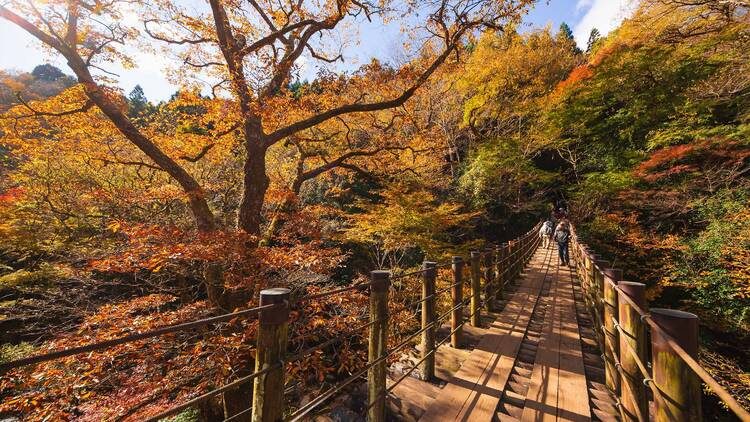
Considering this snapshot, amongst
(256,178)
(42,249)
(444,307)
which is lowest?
(444,307)

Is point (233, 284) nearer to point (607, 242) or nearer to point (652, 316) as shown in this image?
point (652, 316)

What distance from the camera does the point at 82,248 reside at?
32.0 ft

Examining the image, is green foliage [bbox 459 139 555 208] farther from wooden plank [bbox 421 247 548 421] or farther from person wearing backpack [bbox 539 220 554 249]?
wooden plank [bbox 421 247 548 421]

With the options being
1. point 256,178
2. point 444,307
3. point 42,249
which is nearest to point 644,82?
point 444,307

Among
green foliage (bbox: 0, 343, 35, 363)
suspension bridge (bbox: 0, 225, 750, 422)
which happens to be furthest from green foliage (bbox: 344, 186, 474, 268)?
green foliage (bbox: 0, 343, 35, 363)

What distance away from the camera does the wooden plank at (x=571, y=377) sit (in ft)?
8.96

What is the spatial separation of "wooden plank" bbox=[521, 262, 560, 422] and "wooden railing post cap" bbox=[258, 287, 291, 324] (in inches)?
97.1

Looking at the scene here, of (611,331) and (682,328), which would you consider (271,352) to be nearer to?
(682,328)

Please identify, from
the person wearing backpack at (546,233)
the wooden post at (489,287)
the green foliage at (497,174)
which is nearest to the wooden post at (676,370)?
the wooden post at (489,287)

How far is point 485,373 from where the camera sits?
11.0 ft

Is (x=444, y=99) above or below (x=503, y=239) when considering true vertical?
above

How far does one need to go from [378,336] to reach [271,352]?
1197mm

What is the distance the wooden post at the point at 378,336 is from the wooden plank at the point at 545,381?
1.36 m

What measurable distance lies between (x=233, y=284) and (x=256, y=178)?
2747 mm
